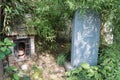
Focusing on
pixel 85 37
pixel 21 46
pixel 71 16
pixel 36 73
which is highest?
pixel 71 16

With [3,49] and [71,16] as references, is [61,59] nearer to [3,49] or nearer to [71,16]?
[71,16]

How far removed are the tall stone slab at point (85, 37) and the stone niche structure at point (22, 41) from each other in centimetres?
72

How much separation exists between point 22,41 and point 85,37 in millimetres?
1025

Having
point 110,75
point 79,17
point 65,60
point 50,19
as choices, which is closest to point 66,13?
point 79,17

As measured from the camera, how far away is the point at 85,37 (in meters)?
2.86

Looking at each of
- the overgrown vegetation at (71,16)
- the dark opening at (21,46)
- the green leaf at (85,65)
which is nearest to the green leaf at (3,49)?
the overgrown vegetation at (71,16)

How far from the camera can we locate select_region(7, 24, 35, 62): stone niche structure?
3.03 metres

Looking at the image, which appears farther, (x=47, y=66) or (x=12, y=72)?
(x=47, y=66)

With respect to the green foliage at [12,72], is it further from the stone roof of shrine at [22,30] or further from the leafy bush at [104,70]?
the leafy bush at [104,70]

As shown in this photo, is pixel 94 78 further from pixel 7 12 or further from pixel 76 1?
pixel 7 12

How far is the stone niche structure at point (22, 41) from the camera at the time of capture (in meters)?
3.03

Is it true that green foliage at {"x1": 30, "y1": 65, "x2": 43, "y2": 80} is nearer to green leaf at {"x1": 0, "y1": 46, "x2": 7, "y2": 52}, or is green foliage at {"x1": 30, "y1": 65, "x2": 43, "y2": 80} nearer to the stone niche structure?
the stone niche structure

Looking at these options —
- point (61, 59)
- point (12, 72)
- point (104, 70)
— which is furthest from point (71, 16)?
point (12, 72)

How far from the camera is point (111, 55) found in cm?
279
